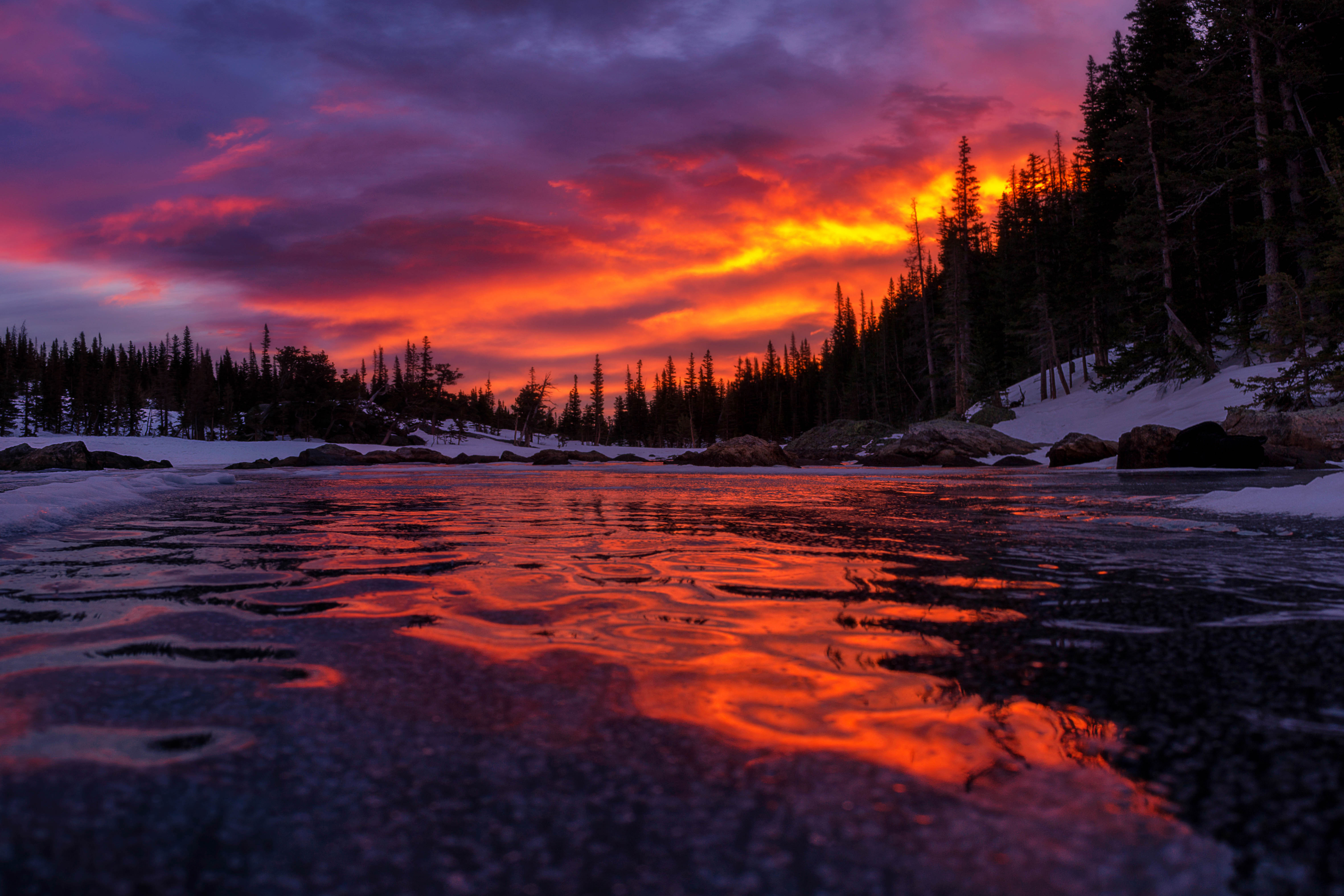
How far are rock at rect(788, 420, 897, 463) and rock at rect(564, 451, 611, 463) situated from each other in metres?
9.94

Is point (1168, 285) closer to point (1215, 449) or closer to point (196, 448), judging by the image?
point (1215, 449)

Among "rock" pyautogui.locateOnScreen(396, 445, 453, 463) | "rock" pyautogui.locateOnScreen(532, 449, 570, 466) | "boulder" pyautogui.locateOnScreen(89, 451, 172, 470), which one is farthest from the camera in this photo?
"rock" pyautogui.locateOnScreen(396, 445, 453, 463)

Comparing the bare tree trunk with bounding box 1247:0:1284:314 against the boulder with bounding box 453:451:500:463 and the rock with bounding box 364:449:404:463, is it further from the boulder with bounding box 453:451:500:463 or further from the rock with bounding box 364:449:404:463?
the rock with bounding box 364:449:404:463

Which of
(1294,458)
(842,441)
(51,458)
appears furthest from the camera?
(842,441)

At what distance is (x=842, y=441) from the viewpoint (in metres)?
37.9

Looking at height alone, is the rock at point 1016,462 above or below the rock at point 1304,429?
below

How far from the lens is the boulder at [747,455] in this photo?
78.1 ft

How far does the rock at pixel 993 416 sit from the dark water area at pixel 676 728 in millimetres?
31158

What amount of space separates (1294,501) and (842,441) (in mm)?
33159

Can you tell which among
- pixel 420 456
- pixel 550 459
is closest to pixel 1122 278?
pixel 550 459

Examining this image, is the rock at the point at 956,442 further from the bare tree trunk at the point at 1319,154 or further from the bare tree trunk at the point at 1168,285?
the bare tree trunk at the point at 1319,154

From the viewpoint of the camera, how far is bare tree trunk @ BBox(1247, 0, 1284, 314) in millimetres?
18141

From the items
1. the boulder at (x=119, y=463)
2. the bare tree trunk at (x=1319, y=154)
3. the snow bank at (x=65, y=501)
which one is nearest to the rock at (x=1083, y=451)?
the bare tree trunk at (x=1319, y=154)

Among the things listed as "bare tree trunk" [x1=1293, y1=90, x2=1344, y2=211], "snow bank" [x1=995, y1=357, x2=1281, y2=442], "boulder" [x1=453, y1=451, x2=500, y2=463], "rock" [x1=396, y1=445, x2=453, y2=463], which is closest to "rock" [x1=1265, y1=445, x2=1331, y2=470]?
"snow bank" [x1=995, y1=357, x2=1281, y2=442]
